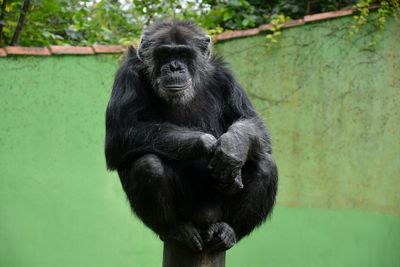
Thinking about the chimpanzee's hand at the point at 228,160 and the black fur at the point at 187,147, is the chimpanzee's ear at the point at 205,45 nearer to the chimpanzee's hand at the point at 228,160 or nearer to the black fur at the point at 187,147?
the black fur at the point at 187,147

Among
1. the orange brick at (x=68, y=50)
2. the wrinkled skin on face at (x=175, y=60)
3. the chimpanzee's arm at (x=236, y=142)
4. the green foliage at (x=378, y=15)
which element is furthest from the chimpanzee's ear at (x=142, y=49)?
the green foliage at (x=378, y=15)

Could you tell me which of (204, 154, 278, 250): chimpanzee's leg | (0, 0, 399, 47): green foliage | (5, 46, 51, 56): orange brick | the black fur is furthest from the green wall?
(204, 154, 278, 250): chimpanzee's leg

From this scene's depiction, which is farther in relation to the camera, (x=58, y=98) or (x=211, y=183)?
(x=58, y=98)

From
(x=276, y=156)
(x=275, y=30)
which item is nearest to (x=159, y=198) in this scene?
(x=276, y=156)

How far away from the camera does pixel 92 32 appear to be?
962cm

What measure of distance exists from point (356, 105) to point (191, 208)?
3.71 metres

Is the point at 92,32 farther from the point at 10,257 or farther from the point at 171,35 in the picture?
the point at 171,35

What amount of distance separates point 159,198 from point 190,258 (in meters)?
0.51

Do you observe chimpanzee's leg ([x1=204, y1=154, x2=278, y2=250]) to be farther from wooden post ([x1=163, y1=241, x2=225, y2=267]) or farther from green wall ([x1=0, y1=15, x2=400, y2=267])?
green wall ([x1=0, y1=15, x2=400, y2=267])

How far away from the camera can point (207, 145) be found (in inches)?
178

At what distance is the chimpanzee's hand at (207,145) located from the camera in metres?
4.53

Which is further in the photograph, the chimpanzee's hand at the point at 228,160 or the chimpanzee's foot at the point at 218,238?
the chimpanzee's foot at the point at 218,238

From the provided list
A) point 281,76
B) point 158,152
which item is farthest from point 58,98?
point 158,152

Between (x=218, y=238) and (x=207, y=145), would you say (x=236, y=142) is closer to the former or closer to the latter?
(x=207, y=145)
